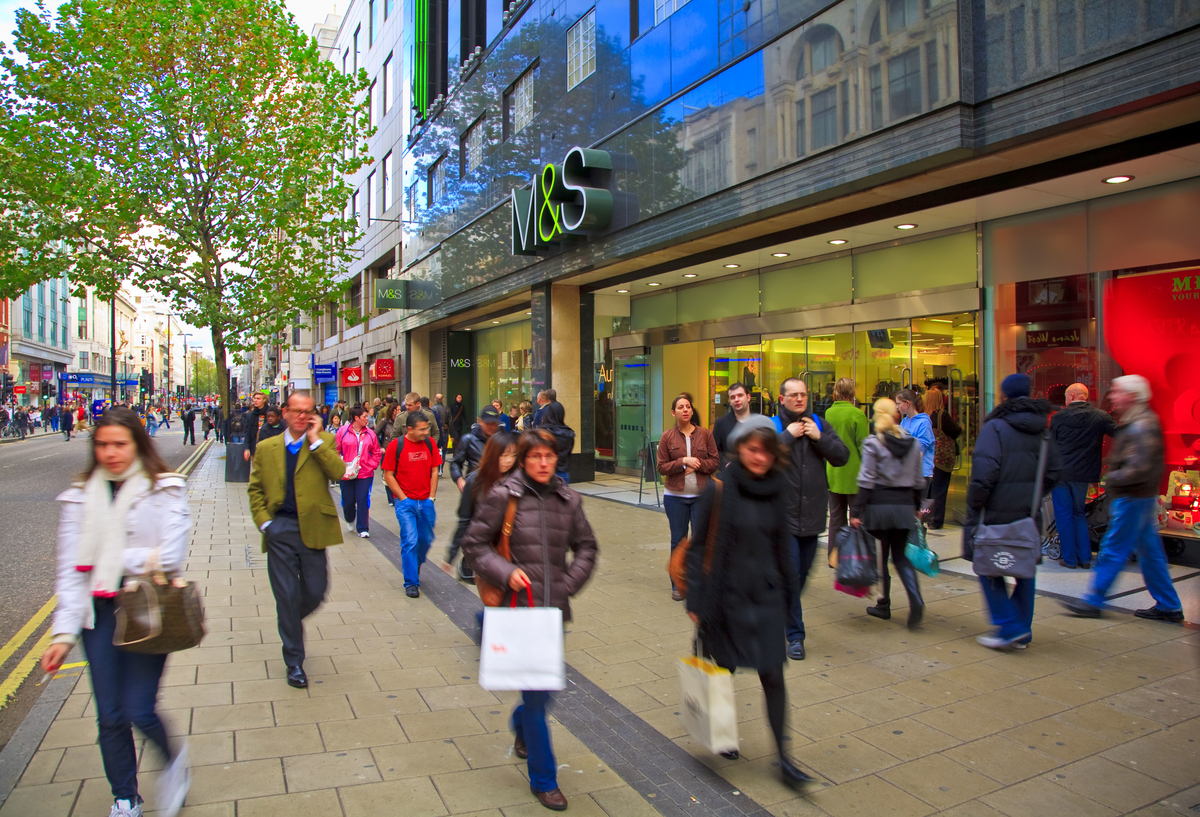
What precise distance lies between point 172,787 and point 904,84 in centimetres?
817

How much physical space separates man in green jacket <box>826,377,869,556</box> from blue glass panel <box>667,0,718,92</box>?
6.29 metres

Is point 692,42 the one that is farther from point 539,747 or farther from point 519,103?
point 539,747

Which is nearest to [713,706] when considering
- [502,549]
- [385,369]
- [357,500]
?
[502,549]

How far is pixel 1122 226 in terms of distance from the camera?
8219 mm

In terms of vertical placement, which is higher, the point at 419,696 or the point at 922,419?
the point at 922,419

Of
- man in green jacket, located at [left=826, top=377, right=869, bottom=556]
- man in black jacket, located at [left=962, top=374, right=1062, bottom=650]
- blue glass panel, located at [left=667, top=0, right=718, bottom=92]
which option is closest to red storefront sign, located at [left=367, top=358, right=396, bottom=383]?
blue glass panel, located at [left=667, top=0, right=718, bottom=92]

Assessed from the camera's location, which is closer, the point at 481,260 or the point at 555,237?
the point at 555,237

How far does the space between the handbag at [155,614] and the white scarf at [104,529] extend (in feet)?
0.24

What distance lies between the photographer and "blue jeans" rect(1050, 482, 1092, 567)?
25.3ft

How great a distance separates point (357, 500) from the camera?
10.6m

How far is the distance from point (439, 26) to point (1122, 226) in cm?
2043

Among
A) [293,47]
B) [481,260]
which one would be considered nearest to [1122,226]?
[481,260]

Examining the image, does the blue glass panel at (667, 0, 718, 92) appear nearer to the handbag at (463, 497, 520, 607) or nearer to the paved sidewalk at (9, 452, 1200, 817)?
the paved sidewalk at (9, 452, 1200, 817)

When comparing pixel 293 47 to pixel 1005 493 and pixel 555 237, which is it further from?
pixel 1005 493
